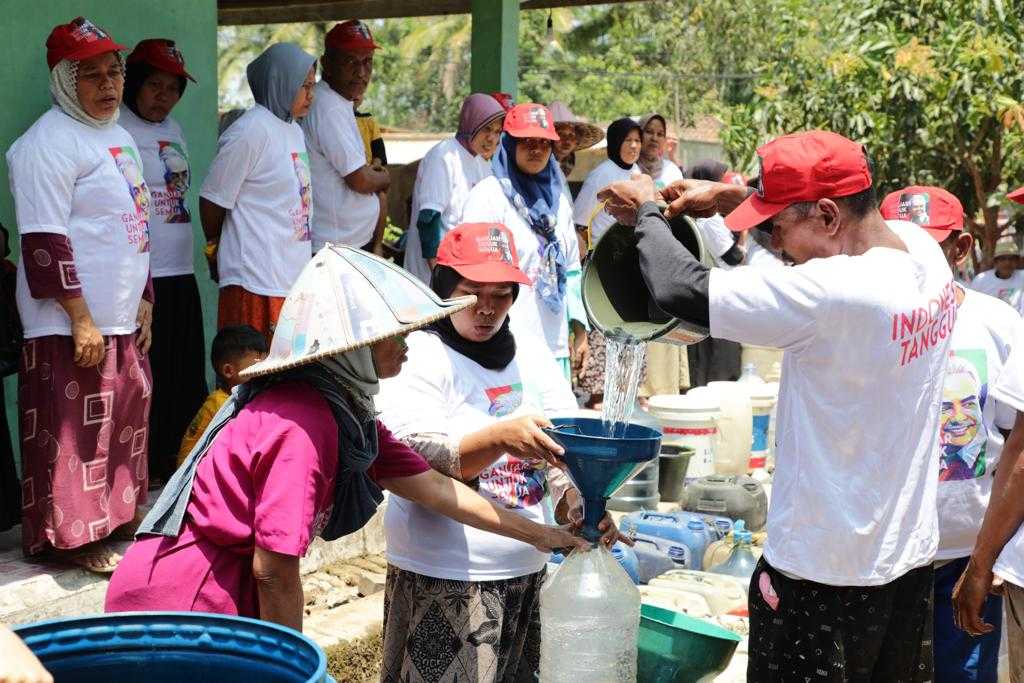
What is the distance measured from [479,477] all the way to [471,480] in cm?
7

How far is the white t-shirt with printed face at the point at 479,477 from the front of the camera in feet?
11.2

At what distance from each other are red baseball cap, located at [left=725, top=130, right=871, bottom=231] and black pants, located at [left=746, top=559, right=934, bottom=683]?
A: 0.93 metres

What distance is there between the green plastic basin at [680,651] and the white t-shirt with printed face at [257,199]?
2940mm

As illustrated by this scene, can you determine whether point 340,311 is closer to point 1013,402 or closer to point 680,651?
point 680,651

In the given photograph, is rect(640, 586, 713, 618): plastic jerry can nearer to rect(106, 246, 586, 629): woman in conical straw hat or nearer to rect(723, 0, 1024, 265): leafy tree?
rect(106, 246, 586, 629): woman in conical straw hat

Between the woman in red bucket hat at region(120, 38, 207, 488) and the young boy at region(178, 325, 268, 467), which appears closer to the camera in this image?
the young boy at region(178, 325, 268, 467)

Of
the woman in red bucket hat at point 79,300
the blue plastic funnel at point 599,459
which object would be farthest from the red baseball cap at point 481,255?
the woman in red bucket hat at point 79,300

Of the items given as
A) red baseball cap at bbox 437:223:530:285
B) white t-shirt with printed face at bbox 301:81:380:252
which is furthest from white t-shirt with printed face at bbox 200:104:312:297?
red baseball cap at bbox 437:223:530:285

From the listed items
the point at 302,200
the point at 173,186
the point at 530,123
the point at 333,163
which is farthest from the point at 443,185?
the point at 173,186

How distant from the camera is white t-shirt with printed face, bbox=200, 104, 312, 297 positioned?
573 centimetres

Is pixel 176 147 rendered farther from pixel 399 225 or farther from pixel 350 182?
pixel 399 225

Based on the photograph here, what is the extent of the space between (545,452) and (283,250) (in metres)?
3.00

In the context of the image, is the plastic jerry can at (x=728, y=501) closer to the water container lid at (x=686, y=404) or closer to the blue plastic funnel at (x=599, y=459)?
the water container lid at (x=686, y=404)

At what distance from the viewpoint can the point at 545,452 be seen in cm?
317
